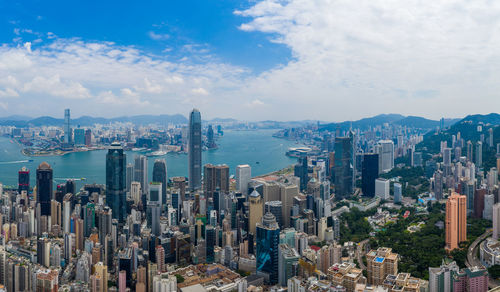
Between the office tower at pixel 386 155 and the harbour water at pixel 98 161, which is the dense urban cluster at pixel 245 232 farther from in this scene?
the harbour water at pixel 98 161

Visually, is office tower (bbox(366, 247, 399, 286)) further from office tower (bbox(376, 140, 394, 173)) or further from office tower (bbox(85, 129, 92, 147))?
office tower (bbox(85, 129, 92, 147))

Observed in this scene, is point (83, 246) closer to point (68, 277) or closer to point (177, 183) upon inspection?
point (68, 277)

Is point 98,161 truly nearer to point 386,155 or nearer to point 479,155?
point 386,155

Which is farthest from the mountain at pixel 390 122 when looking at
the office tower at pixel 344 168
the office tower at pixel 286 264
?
the office tower at pixel 286 264

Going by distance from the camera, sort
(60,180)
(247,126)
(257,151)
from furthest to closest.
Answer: (247,126) → (257,151) → (60,180)

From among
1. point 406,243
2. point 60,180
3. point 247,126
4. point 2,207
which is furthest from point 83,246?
point 247,126

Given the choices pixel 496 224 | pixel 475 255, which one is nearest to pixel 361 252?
pixel 475 255

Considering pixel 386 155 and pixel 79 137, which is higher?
pixel 79 137
